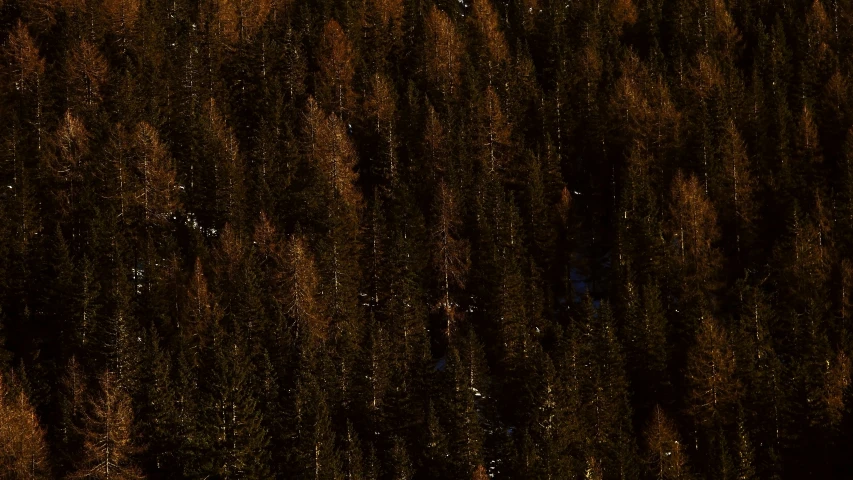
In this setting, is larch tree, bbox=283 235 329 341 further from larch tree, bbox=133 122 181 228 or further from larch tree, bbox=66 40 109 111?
larch tree, bbox=66 40 109 111

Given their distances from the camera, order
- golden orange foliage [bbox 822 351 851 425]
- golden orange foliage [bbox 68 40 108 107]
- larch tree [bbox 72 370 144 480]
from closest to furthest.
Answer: larch tree [bbox 72 370 144 480] < golden orange foliage [bbox 822 351 851 425] < golden orange foliage [bbox 68 40 108 107]

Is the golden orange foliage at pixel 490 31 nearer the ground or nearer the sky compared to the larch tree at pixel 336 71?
nearer the sky

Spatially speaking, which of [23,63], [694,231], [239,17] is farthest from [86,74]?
[694,231]

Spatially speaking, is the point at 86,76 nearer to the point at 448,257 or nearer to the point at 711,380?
the point at 448,257

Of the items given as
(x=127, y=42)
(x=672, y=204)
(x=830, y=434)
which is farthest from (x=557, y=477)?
(x=127, y=42)

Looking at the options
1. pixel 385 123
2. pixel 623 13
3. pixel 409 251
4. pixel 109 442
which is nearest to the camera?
pixel 109 442

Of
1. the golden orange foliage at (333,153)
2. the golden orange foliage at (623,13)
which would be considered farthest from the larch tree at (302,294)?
the golden orange foliage at (623,13)

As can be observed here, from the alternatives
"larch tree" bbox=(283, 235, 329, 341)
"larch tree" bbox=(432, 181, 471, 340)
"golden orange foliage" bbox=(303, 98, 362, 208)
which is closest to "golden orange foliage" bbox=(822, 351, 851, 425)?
"larch tree" bbox=(432, 181, 471, 340)

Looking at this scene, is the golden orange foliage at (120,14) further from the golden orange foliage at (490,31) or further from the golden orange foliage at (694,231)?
the golden orange foliage at (694,231)

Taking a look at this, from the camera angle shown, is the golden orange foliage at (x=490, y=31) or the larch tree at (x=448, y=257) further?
the golden orange foliage at (x=490, y=31)
